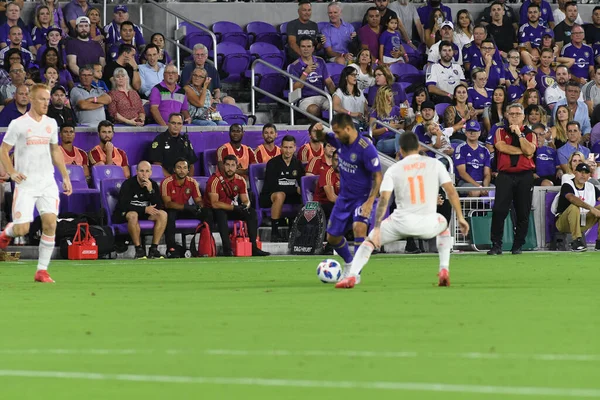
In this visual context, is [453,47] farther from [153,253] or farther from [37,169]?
[37,169]

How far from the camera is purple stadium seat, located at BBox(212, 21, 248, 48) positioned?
24.8 meters

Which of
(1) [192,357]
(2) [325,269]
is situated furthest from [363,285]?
(1) [192,357]

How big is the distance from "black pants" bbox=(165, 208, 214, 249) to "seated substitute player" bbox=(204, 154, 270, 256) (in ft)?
0.43

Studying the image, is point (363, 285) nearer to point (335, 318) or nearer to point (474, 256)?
point (335, 318)

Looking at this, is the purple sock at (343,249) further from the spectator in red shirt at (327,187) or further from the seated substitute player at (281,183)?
the seated substitute player at (281,183)

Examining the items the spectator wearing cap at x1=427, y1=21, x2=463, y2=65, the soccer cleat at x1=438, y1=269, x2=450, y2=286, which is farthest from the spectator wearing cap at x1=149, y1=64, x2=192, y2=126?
the soccer cleat at x1=438, y1=269, x2=450, y2=286

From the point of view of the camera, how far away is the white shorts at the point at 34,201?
1355cm

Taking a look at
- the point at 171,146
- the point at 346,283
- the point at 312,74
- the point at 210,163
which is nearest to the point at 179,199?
the point at 171,146

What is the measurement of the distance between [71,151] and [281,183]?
3.55 m

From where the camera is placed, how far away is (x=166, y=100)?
21562 millimetres

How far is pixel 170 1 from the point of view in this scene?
83.1 feet

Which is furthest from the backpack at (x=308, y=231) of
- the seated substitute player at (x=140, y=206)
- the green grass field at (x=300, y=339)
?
the green grass field at (x=300, y=339)

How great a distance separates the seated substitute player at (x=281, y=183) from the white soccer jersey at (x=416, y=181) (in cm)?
909

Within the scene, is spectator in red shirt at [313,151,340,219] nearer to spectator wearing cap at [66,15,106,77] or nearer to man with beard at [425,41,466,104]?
man with beard at [425,41,466,104]
